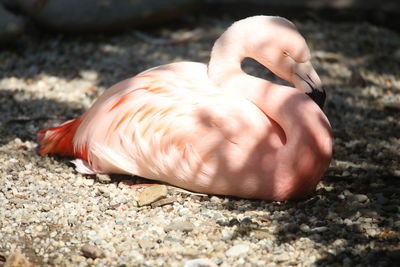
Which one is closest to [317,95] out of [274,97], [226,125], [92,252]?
[274,97]

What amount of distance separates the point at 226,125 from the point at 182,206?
0.54 meters

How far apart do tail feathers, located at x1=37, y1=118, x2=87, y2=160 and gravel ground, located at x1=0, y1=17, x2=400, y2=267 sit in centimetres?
7

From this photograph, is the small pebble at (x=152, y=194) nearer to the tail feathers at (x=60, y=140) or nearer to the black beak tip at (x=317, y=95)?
the tail feathers at (x=60, y=140)

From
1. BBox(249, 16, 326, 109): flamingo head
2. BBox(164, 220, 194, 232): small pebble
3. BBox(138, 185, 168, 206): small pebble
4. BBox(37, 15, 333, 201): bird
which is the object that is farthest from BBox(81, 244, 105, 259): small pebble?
BBox(249, 16, 326, 109): flamingo head

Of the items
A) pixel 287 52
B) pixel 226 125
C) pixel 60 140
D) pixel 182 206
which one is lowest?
pixel 182 206

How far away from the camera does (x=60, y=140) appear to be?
431 cm

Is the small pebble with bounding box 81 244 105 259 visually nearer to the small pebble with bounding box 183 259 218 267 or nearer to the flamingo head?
the small pebble with bounding box 183 259 218 267

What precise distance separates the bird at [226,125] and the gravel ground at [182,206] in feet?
0.51

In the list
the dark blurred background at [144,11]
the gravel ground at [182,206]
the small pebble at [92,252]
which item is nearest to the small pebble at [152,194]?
the gravel ground at [182,206]

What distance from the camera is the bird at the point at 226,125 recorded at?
141 inches

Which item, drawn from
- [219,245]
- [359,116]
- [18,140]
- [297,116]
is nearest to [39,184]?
[18,140]

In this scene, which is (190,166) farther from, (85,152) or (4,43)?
(4,43)

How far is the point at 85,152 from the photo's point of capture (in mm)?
4070

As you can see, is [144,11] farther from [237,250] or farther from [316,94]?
[237,250]
